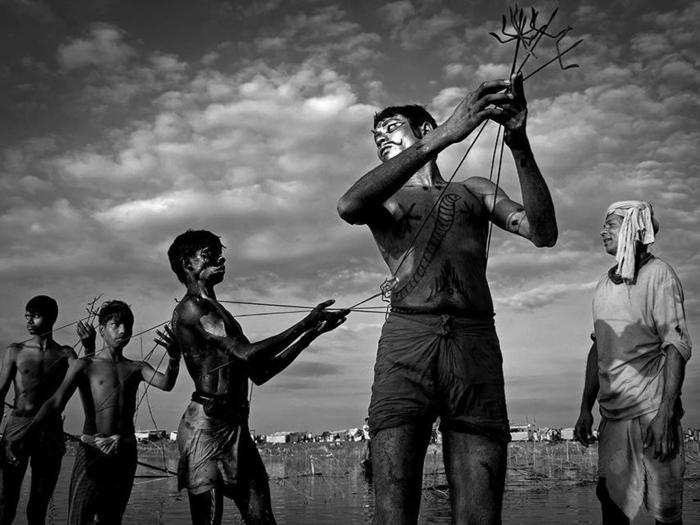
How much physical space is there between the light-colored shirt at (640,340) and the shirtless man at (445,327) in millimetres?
A: 1697

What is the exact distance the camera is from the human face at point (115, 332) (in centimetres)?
542

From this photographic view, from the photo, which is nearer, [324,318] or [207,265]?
[324,318]

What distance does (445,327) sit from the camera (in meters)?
2.46

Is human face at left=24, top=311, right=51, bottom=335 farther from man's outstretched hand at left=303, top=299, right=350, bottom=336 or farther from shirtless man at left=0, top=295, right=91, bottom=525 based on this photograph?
man's outstretched hand at left=303, top=299, right=350, bottom=336

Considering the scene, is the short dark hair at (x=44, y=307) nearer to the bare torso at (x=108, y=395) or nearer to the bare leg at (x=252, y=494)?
the bare torso at (x=108, y=395)

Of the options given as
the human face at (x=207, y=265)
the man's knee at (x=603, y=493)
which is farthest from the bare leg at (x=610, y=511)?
the human face at (x=207, y=265)

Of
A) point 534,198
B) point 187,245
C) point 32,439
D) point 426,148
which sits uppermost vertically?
point 187,245

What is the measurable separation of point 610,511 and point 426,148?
9.10 ft

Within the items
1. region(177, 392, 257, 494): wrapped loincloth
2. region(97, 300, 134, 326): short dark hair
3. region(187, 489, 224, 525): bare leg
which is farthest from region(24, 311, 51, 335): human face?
region(187, 489, 224, 525): bare leg

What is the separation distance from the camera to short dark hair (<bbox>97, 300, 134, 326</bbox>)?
5.43m

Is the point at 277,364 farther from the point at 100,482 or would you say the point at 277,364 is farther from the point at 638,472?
the point at 638,472

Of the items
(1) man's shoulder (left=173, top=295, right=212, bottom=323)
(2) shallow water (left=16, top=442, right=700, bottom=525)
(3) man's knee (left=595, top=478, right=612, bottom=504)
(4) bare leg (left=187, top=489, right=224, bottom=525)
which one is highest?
(1) man's shoulder (left=173, top=295, right=212, bottom=323)

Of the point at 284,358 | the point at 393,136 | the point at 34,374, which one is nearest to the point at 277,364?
the point at 284,358

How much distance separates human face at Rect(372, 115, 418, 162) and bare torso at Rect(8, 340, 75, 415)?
5131mm
